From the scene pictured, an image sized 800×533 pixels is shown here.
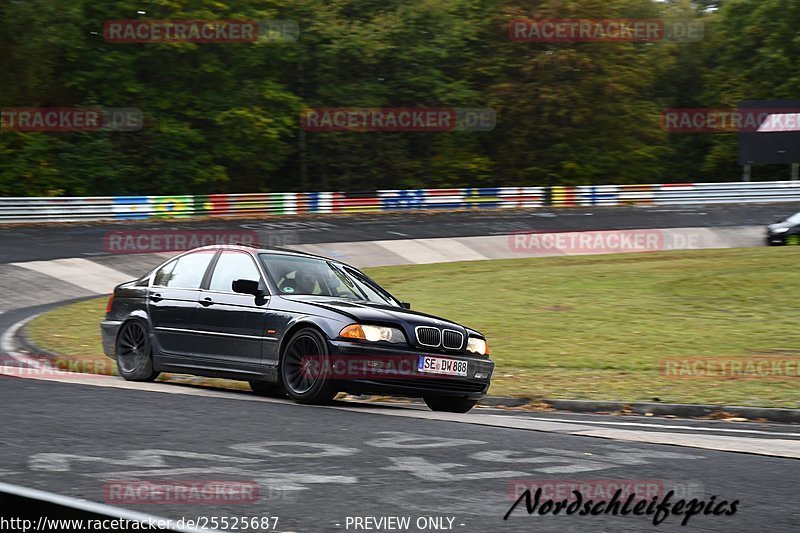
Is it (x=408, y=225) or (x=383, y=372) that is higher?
(x=408, y=225)

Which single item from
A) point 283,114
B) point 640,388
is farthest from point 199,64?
point 640,388

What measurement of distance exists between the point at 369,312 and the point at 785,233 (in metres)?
28.4

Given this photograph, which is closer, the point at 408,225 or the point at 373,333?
the point at 373,333

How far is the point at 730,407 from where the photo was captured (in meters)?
11.1

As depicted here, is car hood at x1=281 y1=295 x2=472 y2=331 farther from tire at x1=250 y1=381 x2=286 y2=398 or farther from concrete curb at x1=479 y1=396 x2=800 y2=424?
concrete curb at x1=479 y1=396 x2=800 y2=424

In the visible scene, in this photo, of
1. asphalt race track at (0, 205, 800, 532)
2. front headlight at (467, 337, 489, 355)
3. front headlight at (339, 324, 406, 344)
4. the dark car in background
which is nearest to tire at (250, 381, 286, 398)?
asphalt race track at (0, 205, 800, 532)

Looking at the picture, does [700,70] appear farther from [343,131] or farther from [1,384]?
[1,384]

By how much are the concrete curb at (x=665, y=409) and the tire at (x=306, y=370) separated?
8.44 feet

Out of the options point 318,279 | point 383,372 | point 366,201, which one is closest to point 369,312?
point 383,372

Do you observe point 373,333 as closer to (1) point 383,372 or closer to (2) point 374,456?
(1) point 383,372

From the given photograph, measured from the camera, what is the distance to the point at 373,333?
9.95 metres

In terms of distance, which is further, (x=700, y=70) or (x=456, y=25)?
(x=700, y=70)

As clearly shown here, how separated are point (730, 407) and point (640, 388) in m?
1.68

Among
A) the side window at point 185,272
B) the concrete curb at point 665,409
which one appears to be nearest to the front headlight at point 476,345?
the concrete curb at point 665,409
